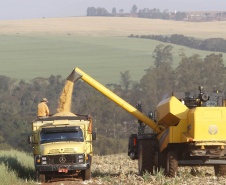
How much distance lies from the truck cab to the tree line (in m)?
72.5

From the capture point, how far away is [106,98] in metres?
119

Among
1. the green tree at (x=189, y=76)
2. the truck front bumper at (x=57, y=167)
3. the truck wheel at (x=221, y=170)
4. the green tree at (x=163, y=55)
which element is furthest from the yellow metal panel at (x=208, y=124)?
the green tree at (x=163, y=55)

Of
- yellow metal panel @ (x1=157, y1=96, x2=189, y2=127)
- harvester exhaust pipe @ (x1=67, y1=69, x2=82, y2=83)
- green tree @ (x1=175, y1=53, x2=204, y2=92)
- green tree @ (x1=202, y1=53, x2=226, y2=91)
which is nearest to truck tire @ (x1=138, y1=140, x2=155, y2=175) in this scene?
yellow metal panel @ (x1=157, y1=96, x2=189, y2=127)

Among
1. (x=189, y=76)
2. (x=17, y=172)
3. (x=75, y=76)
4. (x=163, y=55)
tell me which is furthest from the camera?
(x=163, y=55)

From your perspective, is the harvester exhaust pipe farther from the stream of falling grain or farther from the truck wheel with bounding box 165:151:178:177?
the truck wheel with bounding box 165:151:178:177

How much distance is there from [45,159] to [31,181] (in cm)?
93

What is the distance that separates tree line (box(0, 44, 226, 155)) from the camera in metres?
108

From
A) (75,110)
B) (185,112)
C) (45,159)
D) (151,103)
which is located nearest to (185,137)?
(185,112)

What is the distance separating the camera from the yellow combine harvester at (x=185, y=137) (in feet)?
62.7

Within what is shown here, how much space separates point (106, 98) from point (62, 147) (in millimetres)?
97301

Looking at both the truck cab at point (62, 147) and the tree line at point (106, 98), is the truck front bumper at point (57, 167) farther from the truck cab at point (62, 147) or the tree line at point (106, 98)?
the tree line at point (106, 98)

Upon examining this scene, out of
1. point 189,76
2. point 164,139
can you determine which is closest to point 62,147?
point 164,139

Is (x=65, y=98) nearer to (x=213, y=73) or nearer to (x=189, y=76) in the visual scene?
(x=189, y=76)

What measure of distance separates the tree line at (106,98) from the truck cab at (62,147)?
238 ft
